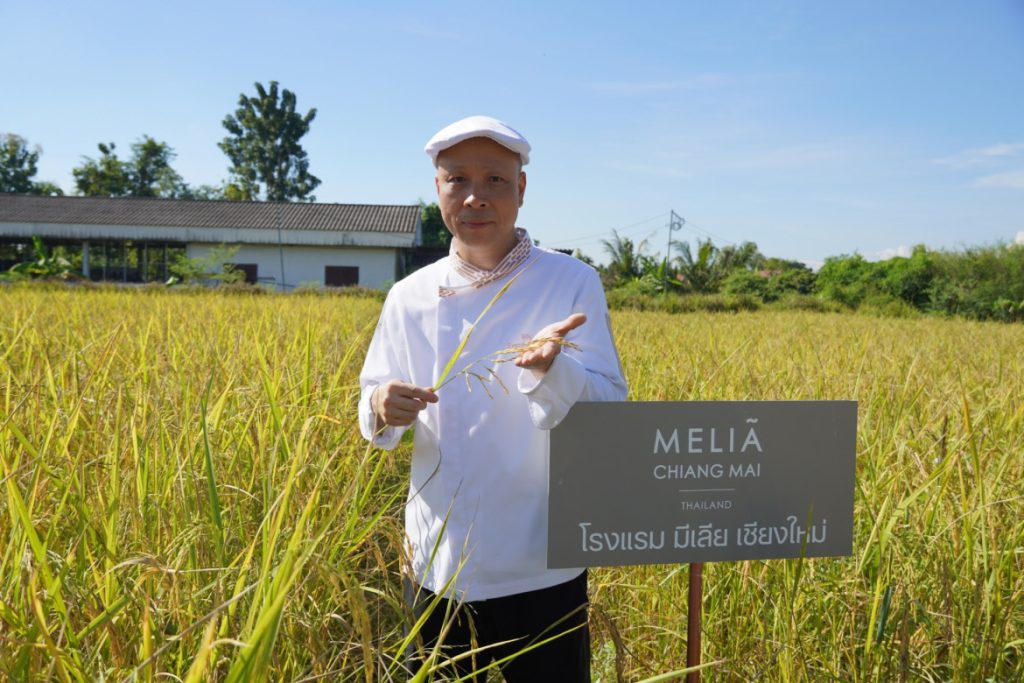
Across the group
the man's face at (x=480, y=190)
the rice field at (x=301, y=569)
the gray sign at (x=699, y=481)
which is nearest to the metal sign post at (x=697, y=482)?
the gray sign at (x=699, y=481)

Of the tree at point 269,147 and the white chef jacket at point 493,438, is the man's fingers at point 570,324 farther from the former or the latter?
the tree at point 269,147

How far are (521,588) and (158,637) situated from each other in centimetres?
56

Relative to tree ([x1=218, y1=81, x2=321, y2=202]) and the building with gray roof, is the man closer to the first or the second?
the building with gray roof

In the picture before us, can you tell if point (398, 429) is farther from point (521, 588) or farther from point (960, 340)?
Result: point (960, 340)

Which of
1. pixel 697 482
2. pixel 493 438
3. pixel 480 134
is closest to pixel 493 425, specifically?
pixel 493 438

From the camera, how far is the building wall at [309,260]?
23984 millimetres

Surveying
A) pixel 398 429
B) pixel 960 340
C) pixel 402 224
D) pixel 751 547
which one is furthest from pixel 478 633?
pixel 402 224

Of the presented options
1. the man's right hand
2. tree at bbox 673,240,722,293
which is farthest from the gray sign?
tree at bbox 673,240,722,293

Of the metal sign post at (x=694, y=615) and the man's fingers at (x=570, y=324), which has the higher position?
the man's fingers at (x=570, y=324)

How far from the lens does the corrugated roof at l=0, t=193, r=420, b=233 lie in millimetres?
24359

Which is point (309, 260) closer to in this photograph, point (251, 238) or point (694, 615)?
point (251, 238)

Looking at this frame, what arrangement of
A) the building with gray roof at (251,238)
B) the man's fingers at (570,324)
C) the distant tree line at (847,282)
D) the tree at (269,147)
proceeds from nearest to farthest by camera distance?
the man's fingers at (570,324) → the distant tree line at (847,282) → the building with gray roof at (251,238) → the tree at (269,147)

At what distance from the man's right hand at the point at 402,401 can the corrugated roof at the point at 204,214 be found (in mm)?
23646

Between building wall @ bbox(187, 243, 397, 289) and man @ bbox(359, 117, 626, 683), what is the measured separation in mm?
23051
